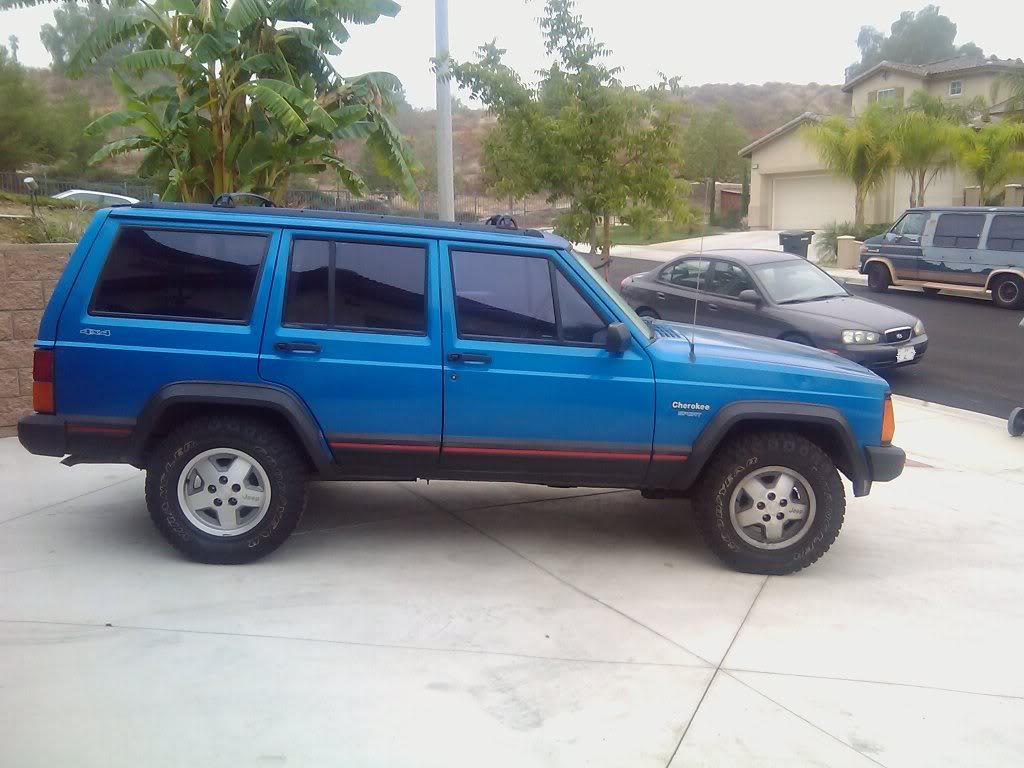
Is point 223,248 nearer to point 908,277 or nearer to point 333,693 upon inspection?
point 333,693

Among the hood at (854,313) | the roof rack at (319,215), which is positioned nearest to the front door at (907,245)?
the hood at (854,313)

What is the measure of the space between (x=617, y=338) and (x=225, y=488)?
221cm

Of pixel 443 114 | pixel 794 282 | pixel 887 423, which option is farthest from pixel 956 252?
pixel 887 423

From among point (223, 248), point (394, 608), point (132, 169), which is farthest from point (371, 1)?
point (132, 169)

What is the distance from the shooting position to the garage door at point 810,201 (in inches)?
1485

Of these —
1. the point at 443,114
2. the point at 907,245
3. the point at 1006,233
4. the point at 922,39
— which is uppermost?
the point at 922,39

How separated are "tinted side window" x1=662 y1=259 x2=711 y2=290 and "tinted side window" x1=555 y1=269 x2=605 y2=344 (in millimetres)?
7208

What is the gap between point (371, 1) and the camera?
456 inches

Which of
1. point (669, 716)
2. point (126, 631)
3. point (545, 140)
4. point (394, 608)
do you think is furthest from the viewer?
point (545, 140)

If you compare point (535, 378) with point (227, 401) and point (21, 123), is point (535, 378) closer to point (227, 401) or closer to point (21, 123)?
point (227, 401)

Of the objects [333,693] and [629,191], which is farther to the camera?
[629,191]

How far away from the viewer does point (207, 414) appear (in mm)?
5406

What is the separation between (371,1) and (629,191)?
362 centimetres

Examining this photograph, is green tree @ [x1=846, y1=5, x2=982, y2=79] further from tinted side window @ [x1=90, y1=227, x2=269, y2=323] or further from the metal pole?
tinted side window @ [x1=90, y1=227, x2=269, y2=323]
